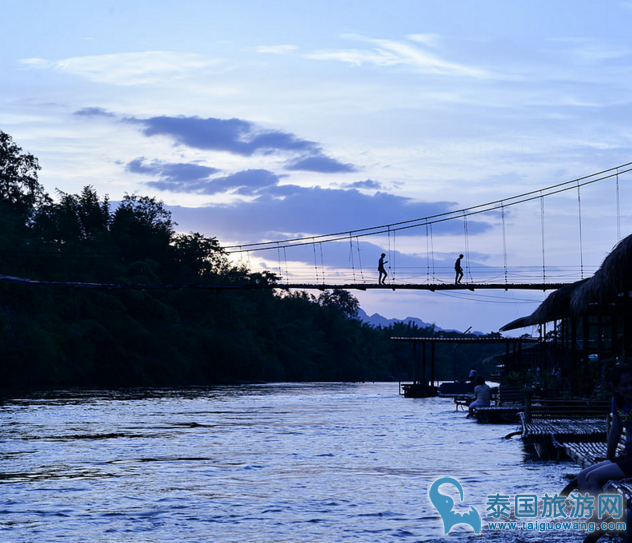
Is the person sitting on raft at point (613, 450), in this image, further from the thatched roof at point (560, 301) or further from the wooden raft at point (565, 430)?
the thatched roof at point (560, 301)

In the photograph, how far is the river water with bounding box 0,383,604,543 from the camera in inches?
351

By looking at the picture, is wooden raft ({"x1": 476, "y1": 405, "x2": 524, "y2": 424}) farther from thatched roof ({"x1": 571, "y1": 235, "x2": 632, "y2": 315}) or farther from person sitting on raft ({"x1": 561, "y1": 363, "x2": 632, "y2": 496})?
person sitting on raft ({"x1": 561, "y1": 363, "x2": 632, "y2": 496})

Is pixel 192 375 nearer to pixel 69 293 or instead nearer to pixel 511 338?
pixel 69 293

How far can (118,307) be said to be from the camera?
224 feet

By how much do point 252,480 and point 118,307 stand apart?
57.6m

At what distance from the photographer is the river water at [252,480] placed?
29.2 ft

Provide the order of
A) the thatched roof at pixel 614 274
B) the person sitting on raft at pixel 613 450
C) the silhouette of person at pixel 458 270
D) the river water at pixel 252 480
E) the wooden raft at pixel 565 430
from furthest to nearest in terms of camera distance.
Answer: the silhouette of person at pixel 458 270
the thatched roof at pixel 614 274
the wooden raft at pixel 565 430
the river water at pixel 252 480
the person sitting on raft at pixel 613 450

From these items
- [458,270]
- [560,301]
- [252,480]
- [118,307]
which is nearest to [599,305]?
[560,301]

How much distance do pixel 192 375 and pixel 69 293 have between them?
47.4 feet

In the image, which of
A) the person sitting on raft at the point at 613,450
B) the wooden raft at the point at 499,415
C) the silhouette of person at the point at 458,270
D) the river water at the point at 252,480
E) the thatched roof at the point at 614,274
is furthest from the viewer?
the silhouette of person at the point at 458,270

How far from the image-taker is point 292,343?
106750 mm

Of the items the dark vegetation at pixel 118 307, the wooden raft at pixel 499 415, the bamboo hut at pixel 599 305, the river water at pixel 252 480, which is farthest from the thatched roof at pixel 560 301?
the dark vegetation at pixel 118 307

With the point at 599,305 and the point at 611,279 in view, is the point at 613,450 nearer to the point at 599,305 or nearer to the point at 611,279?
the point at 611,279

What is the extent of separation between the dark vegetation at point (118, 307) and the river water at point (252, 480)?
1386 inches
